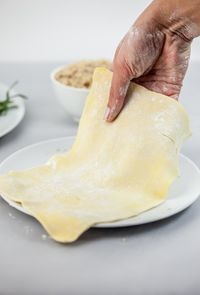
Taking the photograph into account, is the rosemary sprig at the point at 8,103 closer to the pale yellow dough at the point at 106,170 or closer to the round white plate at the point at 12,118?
the round white plate at the point at 12,118

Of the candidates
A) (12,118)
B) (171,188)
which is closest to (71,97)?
(12,118)

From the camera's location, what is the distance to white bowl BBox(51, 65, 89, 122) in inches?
55.2

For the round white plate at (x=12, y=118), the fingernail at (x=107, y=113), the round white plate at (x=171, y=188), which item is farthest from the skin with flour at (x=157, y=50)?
the round white plate at (x=12, y=118)

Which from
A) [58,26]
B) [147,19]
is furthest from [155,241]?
[58,26]

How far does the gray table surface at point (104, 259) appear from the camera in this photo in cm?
87

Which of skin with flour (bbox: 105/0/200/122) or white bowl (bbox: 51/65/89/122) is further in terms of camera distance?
white bowl (bbox: 51/65/89/122)

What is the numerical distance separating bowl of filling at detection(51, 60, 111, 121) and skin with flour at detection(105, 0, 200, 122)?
0.21m

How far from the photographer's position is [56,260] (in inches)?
36.0

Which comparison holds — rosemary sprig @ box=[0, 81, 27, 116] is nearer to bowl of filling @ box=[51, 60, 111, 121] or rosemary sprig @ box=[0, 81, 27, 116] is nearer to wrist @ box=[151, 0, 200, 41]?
bowl of filling @ box=[51, 60, 111, 121]

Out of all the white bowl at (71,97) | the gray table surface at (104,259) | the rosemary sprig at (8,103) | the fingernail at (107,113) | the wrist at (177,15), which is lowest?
the rosemary sprig at (8,103)

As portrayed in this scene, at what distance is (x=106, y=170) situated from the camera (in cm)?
108

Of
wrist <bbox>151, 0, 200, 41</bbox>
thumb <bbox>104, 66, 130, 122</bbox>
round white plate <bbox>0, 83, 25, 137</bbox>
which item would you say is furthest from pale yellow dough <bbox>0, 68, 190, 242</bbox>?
round white plate <bbox>0, 83, 25, 137</bbox>

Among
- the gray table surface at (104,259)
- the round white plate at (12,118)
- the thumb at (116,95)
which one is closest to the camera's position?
the gray table surface at (104,259)

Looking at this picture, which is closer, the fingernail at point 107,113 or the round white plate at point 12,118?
the fingernail at point 107,113
